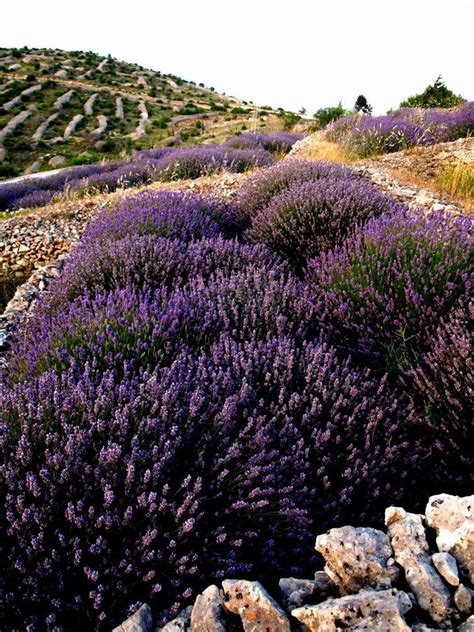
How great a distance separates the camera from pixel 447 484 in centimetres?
234

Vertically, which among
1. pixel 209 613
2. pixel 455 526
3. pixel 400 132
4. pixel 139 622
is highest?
pixel 400 132

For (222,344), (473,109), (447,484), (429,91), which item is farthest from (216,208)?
(429,91)

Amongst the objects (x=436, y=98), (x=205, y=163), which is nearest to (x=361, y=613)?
(x=205, y=163)

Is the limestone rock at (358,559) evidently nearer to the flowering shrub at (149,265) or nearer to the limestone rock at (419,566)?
the limestone rock at (419,566)

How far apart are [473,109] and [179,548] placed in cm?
1199

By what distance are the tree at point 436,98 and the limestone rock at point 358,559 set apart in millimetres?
16828

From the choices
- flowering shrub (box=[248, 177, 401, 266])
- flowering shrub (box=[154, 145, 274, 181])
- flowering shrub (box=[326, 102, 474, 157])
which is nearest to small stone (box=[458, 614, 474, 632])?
flowering shrub (box=[248, 177, 401, 266])

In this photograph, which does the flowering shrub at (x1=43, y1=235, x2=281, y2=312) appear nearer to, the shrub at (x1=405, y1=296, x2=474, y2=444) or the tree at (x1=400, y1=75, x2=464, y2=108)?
the shrub at (x1=405, y1=296, x2=474, y2=444)

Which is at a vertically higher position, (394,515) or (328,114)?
(328,114)

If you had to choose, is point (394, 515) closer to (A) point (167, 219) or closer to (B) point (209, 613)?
(B) point (209, 613)

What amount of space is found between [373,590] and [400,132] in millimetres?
8640

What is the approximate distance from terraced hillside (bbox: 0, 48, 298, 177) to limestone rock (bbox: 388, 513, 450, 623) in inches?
781

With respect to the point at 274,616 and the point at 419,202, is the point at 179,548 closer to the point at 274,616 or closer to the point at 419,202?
the point at 274,616

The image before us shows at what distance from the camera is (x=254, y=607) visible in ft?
4.54
